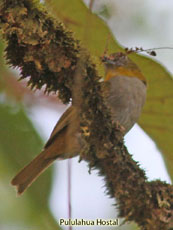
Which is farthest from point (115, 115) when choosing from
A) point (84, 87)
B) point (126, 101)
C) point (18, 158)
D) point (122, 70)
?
point (84, 87)

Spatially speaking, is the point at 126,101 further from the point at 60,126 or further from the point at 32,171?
the point at 32,171

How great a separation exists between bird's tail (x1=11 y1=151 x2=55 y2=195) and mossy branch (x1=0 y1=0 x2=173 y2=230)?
114 cm

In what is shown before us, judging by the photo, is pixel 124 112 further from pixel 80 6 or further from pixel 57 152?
pixel 80 6

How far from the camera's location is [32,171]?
349cm

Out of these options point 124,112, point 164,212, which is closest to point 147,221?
point 164,212

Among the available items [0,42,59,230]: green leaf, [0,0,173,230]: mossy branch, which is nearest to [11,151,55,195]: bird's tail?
[0,42,59,230]: green leaf

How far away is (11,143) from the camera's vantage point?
2.69 meters

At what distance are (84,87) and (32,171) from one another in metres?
1.53

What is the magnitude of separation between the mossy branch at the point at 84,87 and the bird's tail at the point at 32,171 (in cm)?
114

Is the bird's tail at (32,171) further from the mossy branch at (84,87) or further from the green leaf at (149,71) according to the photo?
the mossy branch at (84,87)

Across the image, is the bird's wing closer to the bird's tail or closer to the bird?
the bird

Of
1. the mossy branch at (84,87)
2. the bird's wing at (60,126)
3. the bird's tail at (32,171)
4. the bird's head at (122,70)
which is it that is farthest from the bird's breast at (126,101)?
the mossy branch at (84,87)

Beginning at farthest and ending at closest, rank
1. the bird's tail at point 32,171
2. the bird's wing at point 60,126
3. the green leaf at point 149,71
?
1. the bird's tail at point 32,171
2. the bird's wing at point 60,126
3. the green leaf at point 149,71

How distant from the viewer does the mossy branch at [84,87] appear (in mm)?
1993
